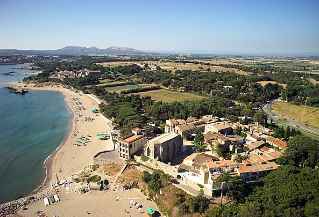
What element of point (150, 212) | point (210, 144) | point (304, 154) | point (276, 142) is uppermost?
point (304, 154)

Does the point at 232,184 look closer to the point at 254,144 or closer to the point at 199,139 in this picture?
the point at 254,144

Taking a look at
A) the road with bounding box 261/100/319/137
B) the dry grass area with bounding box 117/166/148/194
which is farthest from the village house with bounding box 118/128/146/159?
the road with bounding box 261/100/319/137

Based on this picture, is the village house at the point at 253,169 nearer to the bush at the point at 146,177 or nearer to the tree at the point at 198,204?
the tree at the point at 198,204

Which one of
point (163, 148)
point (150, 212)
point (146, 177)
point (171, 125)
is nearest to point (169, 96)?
point (171, 125)

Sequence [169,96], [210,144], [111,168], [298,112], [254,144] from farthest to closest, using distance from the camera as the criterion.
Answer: [169,96]
[298,112]
[210,144]
[254,144]
[111,168]

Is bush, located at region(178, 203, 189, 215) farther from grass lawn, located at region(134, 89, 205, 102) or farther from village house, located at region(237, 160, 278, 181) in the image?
grass lawn, located at region(134, 89, 205, 102)

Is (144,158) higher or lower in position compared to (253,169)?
lower

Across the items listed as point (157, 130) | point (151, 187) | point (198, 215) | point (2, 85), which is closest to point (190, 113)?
point (157, 130)
